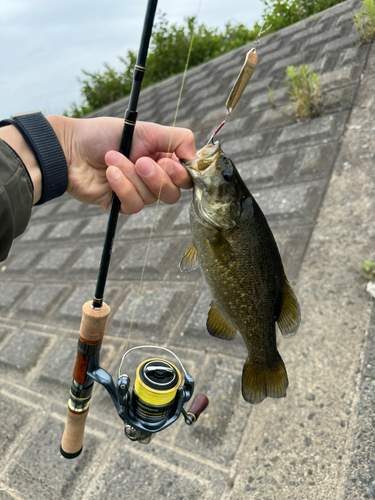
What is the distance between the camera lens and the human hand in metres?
1.73

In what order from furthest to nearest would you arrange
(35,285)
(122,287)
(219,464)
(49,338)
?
(35,285), (122,287), (49,338), (219,464)

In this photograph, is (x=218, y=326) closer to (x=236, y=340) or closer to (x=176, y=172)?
(x=176, y=172)

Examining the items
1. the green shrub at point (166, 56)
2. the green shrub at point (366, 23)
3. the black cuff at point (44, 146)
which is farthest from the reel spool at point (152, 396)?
the green shrub at point (166, 56)

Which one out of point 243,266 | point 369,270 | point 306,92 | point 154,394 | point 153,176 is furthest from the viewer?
point 306,92

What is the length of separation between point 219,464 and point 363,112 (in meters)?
3.75

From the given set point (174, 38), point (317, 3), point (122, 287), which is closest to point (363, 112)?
point (122, 287)

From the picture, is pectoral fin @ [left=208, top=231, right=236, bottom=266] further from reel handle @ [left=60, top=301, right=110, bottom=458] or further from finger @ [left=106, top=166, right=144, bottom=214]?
reel handle @ [left=60, top=301, right=110, bottom=458]

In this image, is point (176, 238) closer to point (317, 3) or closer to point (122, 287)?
point (122, 287)

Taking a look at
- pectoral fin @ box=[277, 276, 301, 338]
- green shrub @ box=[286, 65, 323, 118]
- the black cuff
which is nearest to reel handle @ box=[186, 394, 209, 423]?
pectoral fin @ box=[277, 276, 301, 338]

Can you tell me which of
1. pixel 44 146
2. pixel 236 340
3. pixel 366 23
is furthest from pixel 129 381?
pixel 366 23

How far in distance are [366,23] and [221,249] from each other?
5248 millimetres

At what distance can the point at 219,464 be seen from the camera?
7.18 ft

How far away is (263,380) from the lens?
157 cm

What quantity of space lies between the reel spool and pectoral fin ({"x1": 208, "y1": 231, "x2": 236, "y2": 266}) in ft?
1.45
